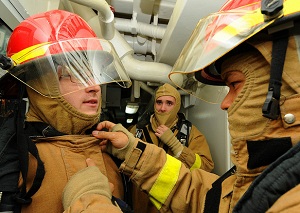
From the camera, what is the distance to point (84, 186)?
0.86m

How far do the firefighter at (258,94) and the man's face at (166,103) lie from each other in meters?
1.74

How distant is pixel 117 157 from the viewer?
1207 mm

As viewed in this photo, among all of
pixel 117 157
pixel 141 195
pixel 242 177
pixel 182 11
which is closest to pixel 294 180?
pixel 242 177

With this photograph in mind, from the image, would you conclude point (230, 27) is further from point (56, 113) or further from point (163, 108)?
point (163, 108)

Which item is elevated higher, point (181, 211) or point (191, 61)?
point (191, 61)

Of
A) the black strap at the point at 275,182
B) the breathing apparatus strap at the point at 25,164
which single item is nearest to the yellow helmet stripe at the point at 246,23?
the black strap at the point at 275,182

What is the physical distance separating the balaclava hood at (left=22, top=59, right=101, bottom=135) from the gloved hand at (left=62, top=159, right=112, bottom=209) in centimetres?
27

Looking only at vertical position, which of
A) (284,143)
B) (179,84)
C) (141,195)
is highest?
(179,84)

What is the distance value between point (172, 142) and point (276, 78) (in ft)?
5.96

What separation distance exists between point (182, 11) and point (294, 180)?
1.52 m

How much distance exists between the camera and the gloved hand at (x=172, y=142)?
234 centimetres

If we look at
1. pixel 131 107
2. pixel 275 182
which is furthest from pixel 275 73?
pixel 131 107

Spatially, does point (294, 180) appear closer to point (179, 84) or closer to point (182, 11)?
point (179, 84)

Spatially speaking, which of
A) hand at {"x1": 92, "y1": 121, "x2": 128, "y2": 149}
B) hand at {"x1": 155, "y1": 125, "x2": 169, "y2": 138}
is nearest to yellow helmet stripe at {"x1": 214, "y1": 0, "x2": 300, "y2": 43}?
hand at {"x1": 92, "y1": 121, "x2": 128, "y2": 149}
